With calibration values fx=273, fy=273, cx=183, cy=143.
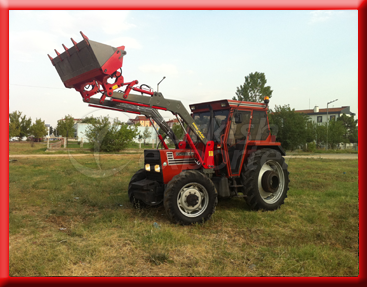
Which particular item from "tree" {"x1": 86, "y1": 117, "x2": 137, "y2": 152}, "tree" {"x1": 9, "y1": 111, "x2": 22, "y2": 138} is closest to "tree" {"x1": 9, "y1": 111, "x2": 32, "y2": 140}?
"tree" {"x1": 9, "y1": 111, "x2": 22, "y2": 138}

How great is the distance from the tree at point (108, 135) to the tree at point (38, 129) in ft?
41.4

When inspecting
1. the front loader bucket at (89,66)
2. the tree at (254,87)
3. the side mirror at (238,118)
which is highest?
Answer: the tree at (254,87)

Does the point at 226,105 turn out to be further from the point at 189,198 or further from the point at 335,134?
the point at 335,134

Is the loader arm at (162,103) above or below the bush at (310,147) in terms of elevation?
above

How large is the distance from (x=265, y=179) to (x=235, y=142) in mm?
1204

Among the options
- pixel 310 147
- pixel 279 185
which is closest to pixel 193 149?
pixel 279 185

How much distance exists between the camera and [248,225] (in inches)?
219

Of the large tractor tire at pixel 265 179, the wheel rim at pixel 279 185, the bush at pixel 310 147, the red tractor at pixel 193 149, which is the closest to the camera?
the red tractor at pixel 193 149

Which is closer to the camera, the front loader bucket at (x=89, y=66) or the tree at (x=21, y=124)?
the front loader bucket at (x=89, y=66)

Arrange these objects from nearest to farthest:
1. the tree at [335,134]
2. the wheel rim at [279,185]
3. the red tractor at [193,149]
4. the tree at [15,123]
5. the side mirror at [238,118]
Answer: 1. the red tractor at [193,149]
2. the side mirror at [238,118]
3. the wheel rim at [279,185]
4. the tree at [15,123]
5. the tree at [335,134]

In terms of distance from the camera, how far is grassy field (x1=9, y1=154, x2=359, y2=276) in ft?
12.4

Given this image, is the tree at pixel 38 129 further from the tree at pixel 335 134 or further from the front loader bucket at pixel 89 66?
the tree at pixel 335 134

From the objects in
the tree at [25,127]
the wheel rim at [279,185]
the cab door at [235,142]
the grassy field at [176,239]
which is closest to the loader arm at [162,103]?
the cab door at [235,142]

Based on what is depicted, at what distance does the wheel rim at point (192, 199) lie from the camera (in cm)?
562
